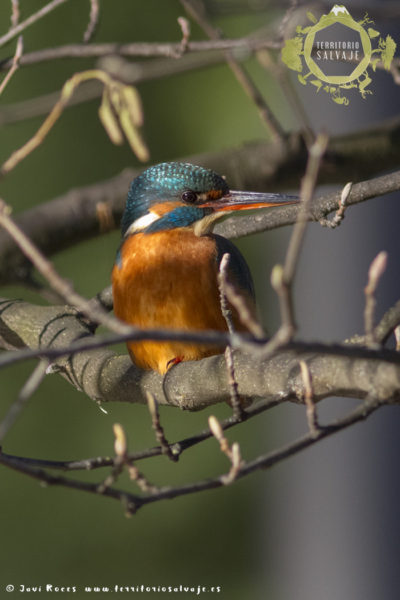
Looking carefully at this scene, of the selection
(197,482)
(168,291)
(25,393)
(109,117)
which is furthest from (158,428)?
(168,291)

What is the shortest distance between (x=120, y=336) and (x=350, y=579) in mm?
4215

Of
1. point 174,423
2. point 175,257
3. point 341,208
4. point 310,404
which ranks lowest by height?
point 310,404

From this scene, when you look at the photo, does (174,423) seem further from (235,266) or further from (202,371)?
(202,371)

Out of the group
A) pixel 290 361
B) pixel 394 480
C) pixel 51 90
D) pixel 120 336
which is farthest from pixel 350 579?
pixel 120 336

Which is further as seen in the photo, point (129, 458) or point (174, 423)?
point (174, 423)

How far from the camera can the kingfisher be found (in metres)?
1.85

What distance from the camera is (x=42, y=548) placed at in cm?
453

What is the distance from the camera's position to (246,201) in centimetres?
194

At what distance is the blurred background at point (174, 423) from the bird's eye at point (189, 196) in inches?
86.3

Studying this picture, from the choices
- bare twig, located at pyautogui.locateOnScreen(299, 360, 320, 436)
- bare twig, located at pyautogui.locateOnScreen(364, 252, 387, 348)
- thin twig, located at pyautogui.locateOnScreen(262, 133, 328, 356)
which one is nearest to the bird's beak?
bare twig, located at pyautogui.locateOnScreen(299, 360, 320, 436)

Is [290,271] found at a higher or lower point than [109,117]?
lower

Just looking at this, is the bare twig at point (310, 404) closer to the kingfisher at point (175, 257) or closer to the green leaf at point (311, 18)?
the kingfisher at point (175, 257)

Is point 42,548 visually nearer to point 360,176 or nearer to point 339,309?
point 339,309

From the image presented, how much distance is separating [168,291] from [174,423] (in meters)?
2.61
